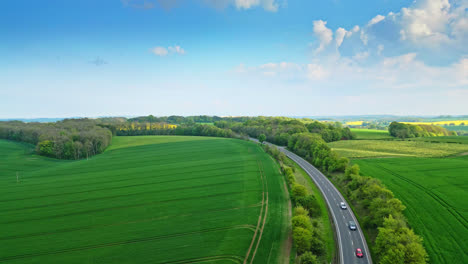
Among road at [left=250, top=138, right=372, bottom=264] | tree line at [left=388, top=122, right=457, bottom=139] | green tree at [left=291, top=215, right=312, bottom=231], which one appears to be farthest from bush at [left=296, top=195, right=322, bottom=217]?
tree line at [left=388, top=122, right=457, bottom=139]

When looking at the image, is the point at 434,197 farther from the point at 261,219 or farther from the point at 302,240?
the point at 261,219

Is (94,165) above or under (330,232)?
above

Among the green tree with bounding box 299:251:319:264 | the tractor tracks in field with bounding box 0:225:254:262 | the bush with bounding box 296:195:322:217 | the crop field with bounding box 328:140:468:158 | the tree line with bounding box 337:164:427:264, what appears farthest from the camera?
the crop field with bounding box 328:140:468:158

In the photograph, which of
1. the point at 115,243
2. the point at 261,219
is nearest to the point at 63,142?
the point at 115,243

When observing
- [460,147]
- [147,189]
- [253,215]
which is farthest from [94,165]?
[460,147]

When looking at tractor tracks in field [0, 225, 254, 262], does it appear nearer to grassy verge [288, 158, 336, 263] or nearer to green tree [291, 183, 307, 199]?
grassy verge [288, 158, 336, 263]

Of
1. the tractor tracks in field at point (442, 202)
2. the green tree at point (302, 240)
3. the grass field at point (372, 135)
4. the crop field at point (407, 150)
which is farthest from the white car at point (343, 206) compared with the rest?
the grass field at point (372, 135)

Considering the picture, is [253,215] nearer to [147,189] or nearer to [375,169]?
[147,189]
